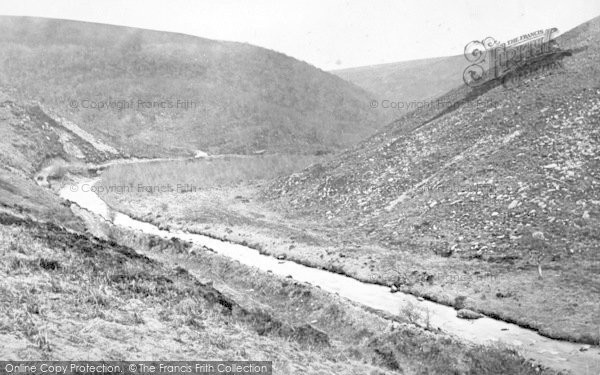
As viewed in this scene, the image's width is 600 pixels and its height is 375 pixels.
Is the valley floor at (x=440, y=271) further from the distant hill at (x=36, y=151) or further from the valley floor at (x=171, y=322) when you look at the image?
the distant hill at (x=36, y=151)

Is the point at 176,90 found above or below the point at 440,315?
above

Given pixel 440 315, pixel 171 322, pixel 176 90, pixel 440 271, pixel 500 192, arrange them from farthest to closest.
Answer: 1. pixel 176 90
2. pixel 500 192
3. pixel 440 271
4. pixel 440 315
5. pixel 171 322

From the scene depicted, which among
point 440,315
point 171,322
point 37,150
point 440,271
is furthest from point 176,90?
point 171,322

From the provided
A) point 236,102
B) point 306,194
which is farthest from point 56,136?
point 236,102

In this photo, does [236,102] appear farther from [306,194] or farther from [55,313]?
[55,313]

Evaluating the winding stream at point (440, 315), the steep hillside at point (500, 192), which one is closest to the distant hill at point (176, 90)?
the steep hillside at point (500, 192)

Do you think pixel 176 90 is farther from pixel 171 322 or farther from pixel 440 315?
pixel 171 322

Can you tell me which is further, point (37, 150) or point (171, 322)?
point (37, 150)
